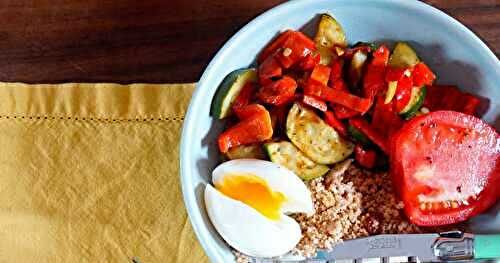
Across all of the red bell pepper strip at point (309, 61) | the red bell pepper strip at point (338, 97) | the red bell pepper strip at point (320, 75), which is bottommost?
the red bell pepper strip at point (338, 97)

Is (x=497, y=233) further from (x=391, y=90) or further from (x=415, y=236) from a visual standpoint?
(x=391, y=90)

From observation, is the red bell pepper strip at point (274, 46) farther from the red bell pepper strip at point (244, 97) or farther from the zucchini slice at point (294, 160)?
the zucchini slice at point (294, 160)

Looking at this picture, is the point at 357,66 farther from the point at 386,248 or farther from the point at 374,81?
the point at 386,248

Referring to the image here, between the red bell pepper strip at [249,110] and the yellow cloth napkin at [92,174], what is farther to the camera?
the yellow cloth napkin at [92,174]

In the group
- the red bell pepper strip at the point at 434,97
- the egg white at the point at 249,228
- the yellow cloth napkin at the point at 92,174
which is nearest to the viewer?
the egg white at the point at 249,228

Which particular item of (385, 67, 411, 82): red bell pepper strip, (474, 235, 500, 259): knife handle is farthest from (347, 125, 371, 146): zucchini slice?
(474, 235, 500, 259): knife handle

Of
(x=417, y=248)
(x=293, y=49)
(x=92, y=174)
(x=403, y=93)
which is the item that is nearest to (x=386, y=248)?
(x=417, y=248)

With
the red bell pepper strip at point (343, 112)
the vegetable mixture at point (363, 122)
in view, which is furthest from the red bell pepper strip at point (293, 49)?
the red bell pepper strip at point (343, 112)
